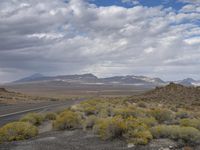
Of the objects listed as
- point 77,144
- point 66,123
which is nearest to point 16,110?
point 66,123

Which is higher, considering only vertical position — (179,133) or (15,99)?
(179,133)

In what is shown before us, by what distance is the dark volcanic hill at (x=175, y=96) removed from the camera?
50250mm

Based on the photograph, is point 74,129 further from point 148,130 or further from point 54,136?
point 148,130

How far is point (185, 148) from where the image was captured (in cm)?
1341

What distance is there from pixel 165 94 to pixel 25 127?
4262cm

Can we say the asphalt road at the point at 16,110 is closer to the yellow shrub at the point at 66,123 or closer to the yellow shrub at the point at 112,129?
the yellow shrub at the point at 66,123

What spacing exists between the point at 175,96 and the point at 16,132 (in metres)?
40.6

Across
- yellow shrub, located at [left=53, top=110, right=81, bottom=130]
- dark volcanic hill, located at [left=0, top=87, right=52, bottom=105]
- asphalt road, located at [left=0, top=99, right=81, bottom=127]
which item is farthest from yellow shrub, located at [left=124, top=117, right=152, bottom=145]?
dark volcanic hill, located at [left=0, top=87, right=52, bottom=105]

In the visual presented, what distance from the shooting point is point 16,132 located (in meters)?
17.2

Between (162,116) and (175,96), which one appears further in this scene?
(175,96)

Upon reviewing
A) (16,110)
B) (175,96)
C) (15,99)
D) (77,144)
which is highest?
(77,144)

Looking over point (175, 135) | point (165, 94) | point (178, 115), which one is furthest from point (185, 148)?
point (165, 94)

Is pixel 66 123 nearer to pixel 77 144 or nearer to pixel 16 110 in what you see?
pixel 77 144

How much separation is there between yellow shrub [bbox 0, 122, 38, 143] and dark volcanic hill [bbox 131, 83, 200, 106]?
32926 mm
